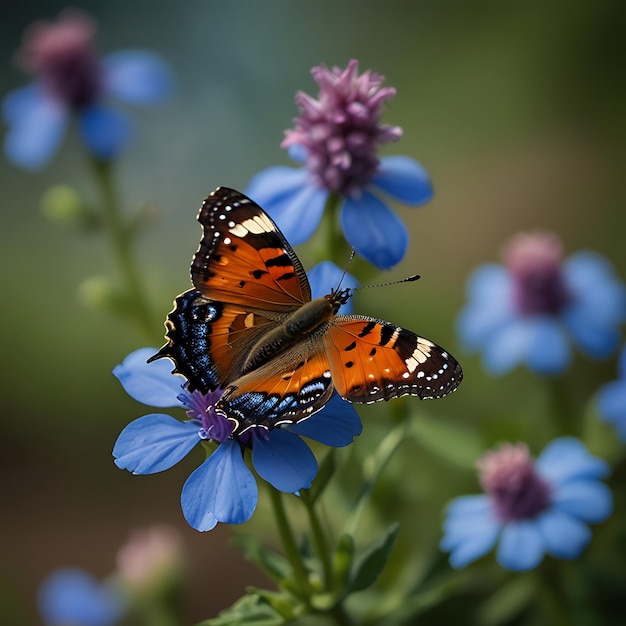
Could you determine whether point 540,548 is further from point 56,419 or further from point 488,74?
point 488,74

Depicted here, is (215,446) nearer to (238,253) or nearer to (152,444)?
(152,444)

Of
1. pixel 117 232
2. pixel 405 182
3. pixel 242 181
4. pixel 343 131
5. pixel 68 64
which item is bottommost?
pixel 405 182

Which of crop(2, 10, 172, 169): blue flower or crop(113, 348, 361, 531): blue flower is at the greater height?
crop(2, 10, 172, 169): blue flower

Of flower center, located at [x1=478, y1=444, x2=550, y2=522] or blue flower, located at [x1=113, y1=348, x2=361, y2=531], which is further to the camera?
flower center, located at [x1=478, y1=444, x2=550, y2=522]

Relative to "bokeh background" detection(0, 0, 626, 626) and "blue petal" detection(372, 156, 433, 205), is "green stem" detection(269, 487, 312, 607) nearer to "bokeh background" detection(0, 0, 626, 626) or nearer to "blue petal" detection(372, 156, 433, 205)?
"blue petal" detection(372, 156, 433, 205)

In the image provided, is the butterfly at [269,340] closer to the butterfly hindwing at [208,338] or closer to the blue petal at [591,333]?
the butterfly hindwing at [208,338]

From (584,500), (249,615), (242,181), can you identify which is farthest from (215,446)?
(242,181)

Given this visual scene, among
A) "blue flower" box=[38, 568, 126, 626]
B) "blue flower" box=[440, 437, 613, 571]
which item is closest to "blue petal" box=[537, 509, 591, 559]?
"blue flower" box=[440, 437, 613, 571]
